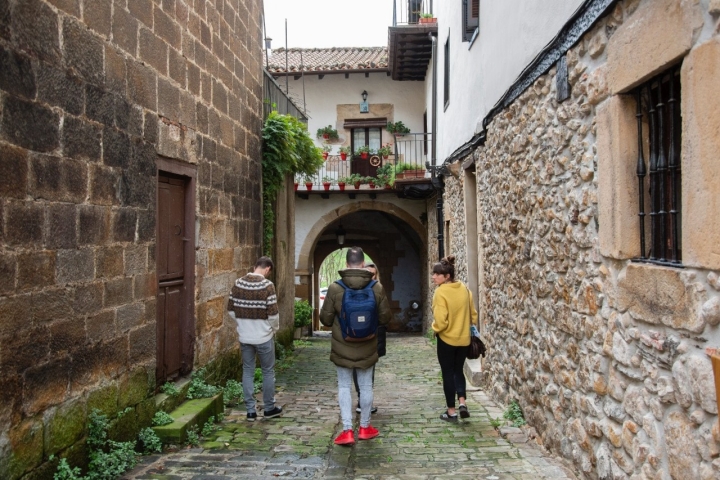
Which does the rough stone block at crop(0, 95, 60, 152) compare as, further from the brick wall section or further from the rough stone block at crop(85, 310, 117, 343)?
the rough stone block at crop(85, 310, 117, 343)

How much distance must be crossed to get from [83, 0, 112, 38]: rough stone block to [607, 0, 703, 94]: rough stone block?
3099mm

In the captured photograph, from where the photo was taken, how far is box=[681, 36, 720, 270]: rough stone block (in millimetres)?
2391

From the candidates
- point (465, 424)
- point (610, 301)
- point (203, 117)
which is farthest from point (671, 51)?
point (203, 117)

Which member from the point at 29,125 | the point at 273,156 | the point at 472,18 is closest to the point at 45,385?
the point at 29,125

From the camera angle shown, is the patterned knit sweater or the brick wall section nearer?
the brick wall section

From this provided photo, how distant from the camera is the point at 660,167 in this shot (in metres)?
3.02

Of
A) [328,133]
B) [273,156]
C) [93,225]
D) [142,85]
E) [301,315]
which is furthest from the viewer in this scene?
[328,133]

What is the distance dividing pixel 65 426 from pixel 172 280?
2.01m

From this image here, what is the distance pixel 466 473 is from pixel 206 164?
372cm

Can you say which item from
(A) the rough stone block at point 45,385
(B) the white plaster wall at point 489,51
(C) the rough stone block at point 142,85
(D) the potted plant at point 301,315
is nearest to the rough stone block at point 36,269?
(A) the rough stone block at point 45,385

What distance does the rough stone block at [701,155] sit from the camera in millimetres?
2391

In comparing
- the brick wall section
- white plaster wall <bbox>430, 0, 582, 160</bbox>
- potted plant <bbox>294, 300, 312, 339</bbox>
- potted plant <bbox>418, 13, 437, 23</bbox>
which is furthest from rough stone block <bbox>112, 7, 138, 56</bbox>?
potted plant <bbox>418, 13, 437, 23</bbox>

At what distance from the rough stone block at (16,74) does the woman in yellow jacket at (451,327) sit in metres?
3.48

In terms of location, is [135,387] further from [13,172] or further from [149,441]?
[13,172]
